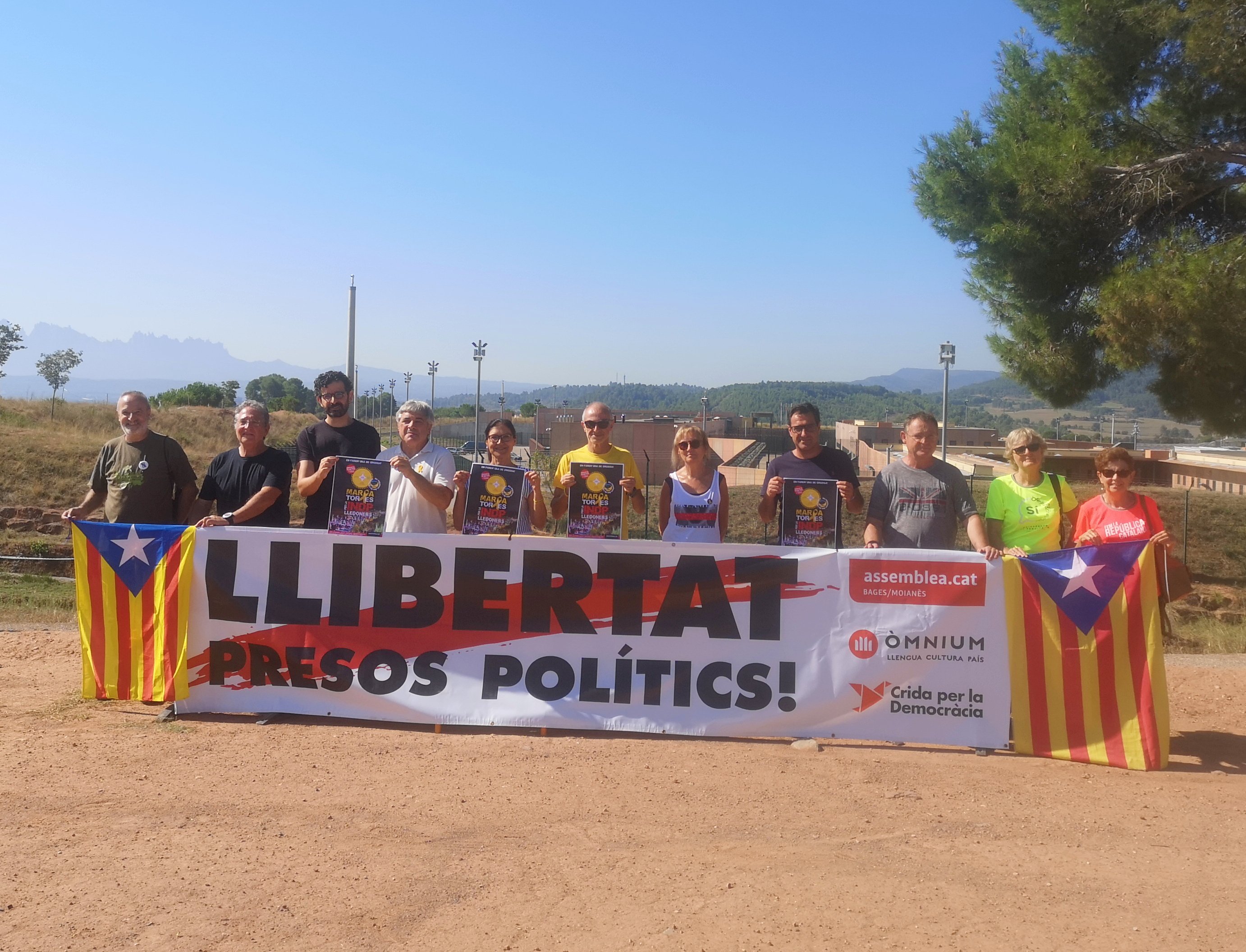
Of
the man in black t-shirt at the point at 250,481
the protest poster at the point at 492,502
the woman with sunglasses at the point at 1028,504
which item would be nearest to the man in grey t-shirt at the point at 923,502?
the woman with sunglasses at the point at 1028,504

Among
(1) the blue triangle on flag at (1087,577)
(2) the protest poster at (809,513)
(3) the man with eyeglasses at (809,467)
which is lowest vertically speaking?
(1) the blue triangle on flag at (1087,577)

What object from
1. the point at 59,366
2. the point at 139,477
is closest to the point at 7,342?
the point at 59,366

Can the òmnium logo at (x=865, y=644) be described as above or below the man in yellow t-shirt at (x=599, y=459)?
below

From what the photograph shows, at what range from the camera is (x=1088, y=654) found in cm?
571

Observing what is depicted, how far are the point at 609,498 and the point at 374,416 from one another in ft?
296

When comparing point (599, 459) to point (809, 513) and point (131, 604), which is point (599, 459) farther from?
point (131, 604)

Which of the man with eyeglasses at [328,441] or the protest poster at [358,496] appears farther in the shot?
the man with eyeglasses at [328,441]

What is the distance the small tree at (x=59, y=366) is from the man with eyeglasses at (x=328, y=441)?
257ft

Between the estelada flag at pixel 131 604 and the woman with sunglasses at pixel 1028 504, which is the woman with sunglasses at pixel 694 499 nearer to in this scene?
the woman with sunglasses at pixel 1028 504

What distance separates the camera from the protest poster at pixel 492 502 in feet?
20.7

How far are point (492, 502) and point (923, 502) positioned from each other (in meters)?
2.81

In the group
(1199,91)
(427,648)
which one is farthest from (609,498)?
(1199,91)

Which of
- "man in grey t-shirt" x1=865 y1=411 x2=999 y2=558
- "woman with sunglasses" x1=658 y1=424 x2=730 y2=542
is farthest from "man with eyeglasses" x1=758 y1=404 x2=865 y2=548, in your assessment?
"woman with sunglasses" x1=658 y1=424 x2=730 y2=542

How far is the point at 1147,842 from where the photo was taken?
4438mm
